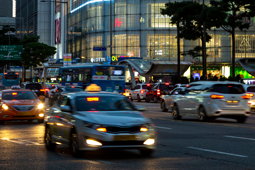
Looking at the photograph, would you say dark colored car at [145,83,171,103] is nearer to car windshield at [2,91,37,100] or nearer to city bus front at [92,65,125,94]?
city bus front at [92,65,125,94]

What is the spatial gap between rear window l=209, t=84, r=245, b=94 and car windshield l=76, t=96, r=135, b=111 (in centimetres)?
982

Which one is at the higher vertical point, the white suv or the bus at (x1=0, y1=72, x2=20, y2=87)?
the bus at (x1=0, y1=72, x2=20, y2=87)

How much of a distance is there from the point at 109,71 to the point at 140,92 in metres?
6.31

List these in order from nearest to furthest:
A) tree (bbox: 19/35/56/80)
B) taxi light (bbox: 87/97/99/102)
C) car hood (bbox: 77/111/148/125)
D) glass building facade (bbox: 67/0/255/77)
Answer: car hood (bbox: 77/111/148/125), taxi light (bbox: 87/97/99/102), glass building facade (bbox: 67/0/255/77), tree (bbox: 19/35/56/80)

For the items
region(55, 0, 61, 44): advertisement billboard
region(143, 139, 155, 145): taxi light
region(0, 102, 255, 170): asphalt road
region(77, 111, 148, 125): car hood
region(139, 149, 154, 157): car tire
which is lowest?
region(0, 102, 255, 170): asphalt road

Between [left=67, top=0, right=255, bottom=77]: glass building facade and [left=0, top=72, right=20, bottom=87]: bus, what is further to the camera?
[left=67, top=0, right=255, bottom=77]: glass building facade

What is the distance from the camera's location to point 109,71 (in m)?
41.4

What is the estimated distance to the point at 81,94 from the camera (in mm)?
11289

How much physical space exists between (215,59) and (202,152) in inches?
3153

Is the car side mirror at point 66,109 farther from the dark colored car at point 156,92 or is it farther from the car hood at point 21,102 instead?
the dark colored car at point 156,92

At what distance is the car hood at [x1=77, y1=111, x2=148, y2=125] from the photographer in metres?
9.91

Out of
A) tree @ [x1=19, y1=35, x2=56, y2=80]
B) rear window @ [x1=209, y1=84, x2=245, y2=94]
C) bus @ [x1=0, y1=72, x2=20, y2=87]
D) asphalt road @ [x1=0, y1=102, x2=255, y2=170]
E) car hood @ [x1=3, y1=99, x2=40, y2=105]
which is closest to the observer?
asphalt road @ [x1=0, y1=102, x2=255, y2=170]

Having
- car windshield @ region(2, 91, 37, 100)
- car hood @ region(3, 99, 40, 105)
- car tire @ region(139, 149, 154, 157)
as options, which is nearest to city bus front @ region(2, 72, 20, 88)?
car windshield @ region(2, 91, 37, 100)

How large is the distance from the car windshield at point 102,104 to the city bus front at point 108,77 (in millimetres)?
29645
